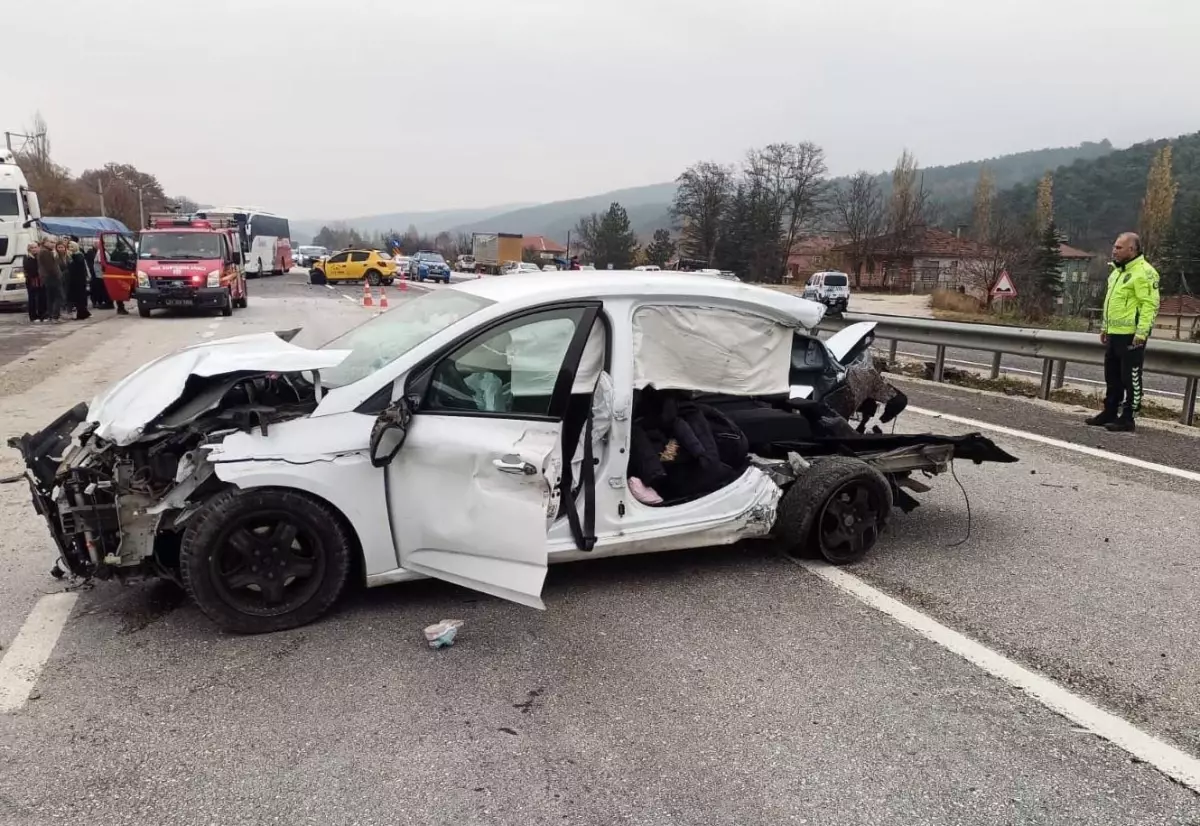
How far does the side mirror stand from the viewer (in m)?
3.67

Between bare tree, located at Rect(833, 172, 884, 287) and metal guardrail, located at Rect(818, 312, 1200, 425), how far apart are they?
71.6 meters

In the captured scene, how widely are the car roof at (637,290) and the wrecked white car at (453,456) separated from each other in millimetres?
15

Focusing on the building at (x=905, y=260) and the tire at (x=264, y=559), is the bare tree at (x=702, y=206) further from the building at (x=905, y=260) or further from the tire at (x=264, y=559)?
the tire at (x=264, y=559)

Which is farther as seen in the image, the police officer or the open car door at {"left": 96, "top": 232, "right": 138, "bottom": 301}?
the open car door at {"left": 96, "top": 232, "right": 138, "bottom": 301}

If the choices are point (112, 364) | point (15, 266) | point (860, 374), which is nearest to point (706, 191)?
point (15, 266)

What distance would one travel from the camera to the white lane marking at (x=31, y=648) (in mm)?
3248

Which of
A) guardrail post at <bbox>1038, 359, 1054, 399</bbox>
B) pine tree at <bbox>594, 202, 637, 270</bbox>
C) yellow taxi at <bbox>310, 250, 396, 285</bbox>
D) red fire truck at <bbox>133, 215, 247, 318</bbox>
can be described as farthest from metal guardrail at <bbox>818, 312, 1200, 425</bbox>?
pine tree at <bbox>594, 202, 637, 270</bbox>

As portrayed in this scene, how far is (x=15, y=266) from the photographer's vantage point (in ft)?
69.5

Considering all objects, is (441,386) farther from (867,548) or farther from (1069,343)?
(1069,343)

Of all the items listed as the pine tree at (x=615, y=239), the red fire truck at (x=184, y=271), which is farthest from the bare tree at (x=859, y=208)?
the red fire truck at (x=184, y=271)

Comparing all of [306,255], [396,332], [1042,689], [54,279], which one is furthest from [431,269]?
[1042,689]

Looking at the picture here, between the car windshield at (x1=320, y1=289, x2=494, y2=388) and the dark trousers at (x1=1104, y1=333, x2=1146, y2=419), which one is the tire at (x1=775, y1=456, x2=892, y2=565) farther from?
the dark trousers at (x1=1104, y1=333, x2=1146, y2=419)

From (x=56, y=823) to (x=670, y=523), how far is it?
277 centimetres

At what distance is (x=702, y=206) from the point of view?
3044 inches
